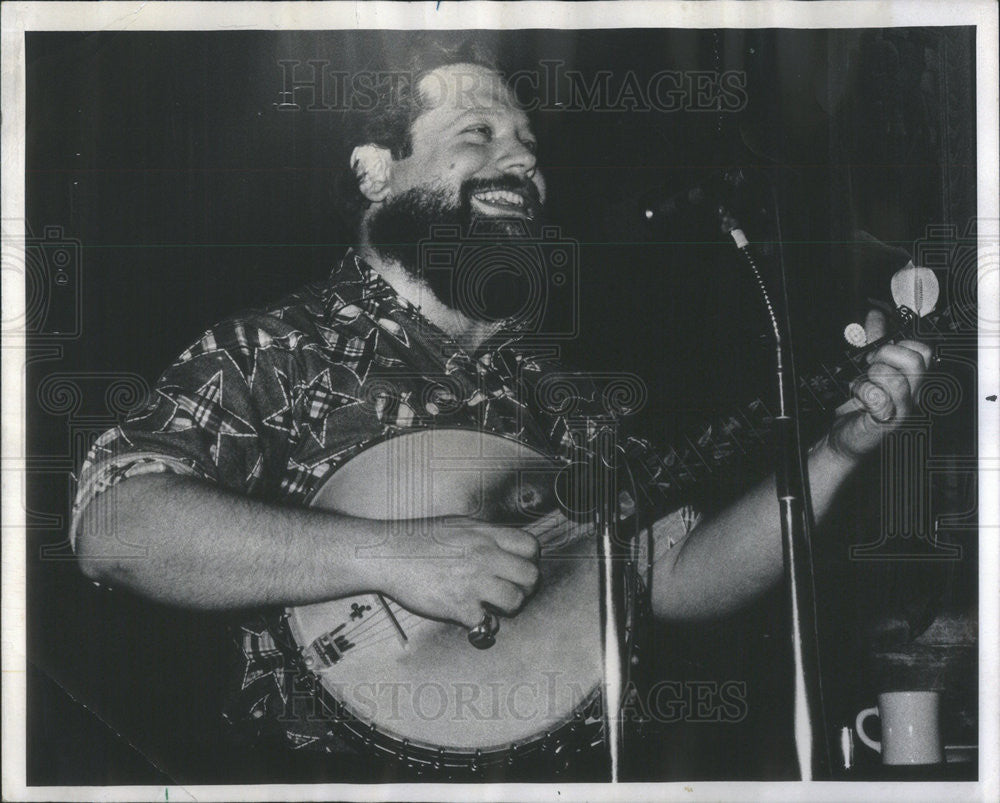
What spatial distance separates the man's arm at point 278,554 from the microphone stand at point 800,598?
1.44 ft

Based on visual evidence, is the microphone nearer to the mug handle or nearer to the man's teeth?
the man's teeth


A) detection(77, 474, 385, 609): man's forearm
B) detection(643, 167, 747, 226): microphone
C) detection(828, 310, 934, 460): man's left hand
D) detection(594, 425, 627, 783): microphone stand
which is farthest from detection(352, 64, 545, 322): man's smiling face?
detection(828, 310, 934, 460): man's left hand

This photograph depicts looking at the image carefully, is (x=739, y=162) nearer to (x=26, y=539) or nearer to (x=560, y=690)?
(x=560, y=690)

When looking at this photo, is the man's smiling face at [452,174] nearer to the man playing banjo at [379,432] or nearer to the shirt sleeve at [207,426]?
the man playing banjo at [379,432]

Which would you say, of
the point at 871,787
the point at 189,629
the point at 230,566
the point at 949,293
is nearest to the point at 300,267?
the point at 230,566

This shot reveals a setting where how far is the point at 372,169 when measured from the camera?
1578 millimetres

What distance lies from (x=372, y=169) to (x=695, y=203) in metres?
0.56

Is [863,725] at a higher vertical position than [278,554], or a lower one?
lower

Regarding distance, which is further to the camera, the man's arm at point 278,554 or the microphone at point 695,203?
the microphone at point 695,203

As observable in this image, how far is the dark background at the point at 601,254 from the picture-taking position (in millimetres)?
1562

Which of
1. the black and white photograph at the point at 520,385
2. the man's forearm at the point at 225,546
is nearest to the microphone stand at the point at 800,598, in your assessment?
the black and white photograph at the point at 520,385

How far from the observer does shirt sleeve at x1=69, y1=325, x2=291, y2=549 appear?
1.49 meters

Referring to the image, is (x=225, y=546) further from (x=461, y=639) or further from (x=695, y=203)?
(x=695, y=203)

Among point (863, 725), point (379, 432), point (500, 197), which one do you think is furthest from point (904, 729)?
point (500, 197)
